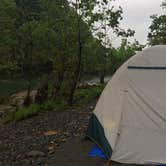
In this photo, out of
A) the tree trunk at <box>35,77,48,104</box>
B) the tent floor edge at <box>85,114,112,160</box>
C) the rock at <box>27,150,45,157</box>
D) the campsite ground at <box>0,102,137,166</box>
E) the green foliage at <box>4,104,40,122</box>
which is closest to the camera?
the tent floor edge at <box>85,114,112,160</box>

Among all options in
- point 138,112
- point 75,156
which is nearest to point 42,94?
point 75,156

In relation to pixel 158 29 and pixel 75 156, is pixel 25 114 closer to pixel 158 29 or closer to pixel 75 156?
pixel 75 156

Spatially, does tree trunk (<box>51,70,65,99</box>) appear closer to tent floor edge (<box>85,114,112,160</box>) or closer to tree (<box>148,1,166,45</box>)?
tent floor edge (<box>85,114,112,160</box>)

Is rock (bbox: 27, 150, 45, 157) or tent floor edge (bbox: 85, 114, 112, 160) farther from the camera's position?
rock (bbox: 27, 150, 45, 157)

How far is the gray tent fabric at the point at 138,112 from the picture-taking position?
707 cm

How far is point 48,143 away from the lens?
898 cm

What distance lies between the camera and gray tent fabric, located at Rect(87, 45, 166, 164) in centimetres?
707

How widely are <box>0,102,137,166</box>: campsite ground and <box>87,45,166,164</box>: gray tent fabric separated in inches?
18.5

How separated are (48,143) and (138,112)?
261cm

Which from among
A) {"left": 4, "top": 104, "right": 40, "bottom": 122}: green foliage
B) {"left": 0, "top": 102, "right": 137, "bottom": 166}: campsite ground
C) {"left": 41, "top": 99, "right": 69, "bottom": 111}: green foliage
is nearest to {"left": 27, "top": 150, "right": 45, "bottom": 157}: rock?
{"left": 0, "top": 102, "right": 137, "bottom": 166}: campsite ground

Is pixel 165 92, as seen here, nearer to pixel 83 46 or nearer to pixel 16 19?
pixel 83 46

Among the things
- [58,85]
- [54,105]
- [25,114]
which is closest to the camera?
[25,114]

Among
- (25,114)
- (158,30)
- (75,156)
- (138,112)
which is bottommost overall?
(25,114)

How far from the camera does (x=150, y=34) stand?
33.2m
